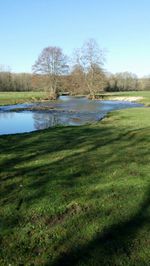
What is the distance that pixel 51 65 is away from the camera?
287ft

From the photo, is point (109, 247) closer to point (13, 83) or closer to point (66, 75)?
point (66, 75)

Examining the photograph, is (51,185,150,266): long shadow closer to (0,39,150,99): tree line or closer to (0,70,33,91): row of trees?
(0,39,150,99): tree line

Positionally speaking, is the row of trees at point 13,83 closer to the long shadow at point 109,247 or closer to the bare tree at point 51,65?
the bare tree at point 51,65

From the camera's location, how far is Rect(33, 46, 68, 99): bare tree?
8638 centimetres

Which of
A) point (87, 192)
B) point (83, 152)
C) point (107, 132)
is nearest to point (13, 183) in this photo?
point (87, 192)

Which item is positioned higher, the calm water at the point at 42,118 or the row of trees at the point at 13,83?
the row of trees at the point at 13,83

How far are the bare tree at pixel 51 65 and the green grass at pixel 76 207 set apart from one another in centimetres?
7284

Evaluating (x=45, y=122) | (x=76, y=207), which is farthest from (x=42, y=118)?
(x=76, y=207)

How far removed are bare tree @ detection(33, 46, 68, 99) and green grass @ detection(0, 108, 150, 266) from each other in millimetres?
72836

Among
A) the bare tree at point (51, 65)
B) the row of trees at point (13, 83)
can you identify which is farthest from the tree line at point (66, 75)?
the row of trees at point (13, 83)

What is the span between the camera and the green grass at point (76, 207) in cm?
623

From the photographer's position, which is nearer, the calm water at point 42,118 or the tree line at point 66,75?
the calm water at point 42,118

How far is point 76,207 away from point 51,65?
3220 inches

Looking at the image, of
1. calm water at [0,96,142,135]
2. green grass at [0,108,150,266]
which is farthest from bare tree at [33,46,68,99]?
green grass at [0,108,150,266]
